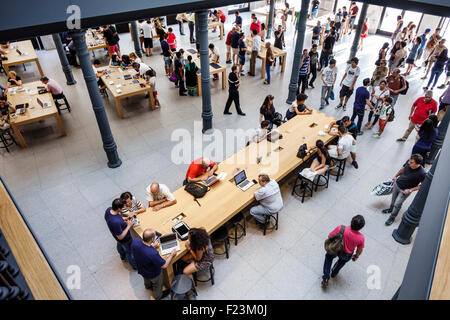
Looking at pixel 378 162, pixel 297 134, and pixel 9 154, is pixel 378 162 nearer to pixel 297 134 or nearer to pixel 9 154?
pixel 297 134

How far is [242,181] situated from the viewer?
5.92 meters

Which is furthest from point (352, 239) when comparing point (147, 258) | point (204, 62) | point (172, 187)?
point (204, 62)

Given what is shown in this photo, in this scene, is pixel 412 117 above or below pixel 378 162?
above

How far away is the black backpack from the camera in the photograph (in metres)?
5.58

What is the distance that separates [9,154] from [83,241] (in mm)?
4288

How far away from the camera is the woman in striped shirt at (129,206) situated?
16.1 ft

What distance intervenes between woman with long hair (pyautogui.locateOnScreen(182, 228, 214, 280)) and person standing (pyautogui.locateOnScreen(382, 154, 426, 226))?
13.1ft

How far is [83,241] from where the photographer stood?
5926mm

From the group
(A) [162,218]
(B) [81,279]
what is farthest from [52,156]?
(A) [162,218]

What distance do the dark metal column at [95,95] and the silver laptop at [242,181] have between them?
3523 millimetres

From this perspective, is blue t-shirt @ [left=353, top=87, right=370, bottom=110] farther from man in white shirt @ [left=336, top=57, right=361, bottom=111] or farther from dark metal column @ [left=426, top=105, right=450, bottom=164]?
dark metal column @ [left=426, top=105, right=450, bottom=164]

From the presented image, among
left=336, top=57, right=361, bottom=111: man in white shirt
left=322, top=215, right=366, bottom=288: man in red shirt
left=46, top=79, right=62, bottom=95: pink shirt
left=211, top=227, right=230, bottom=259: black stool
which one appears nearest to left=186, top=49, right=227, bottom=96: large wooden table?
left=336, top=57, right=361, bottom=111: man in white shirt

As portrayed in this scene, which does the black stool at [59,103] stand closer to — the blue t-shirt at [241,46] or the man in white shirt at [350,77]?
the blue t-shirt at [241,46]

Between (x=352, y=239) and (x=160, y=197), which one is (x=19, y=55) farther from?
(x=352, y=239)
